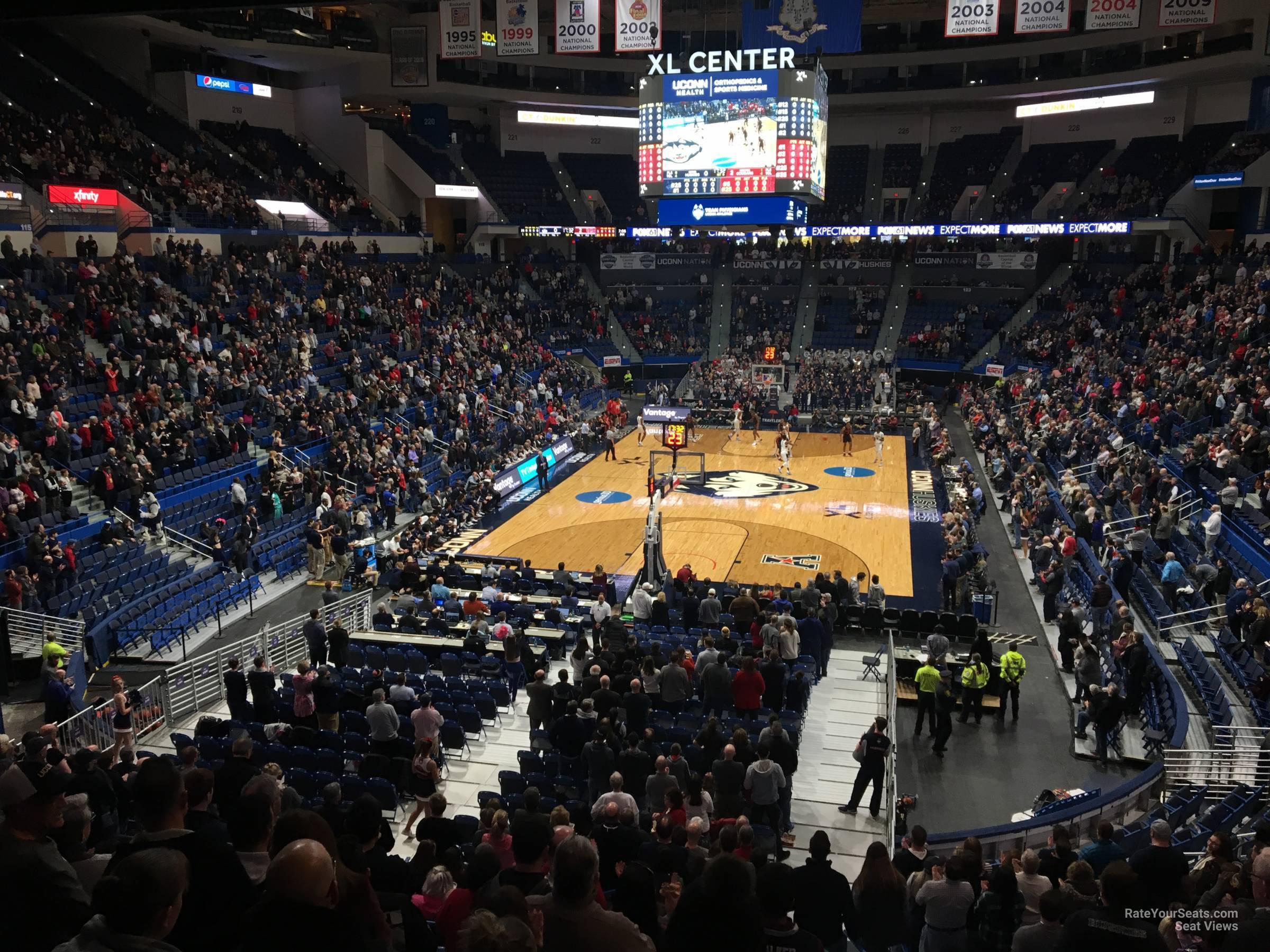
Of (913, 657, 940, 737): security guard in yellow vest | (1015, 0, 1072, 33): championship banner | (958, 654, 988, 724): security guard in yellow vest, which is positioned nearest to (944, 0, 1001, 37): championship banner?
(1015, 0, 1072, 33): championship banner

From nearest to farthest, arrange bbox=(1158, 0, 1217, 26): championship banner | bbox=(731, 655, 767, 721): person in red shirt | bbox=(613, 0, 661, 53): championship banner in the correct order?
1. bbox=(731, 655, 767, 721): person in red shirt
2. bbox=(1158, 0, 1217, 26): championship banner
3. bbox=(613, 0, 661, 53): championship banner

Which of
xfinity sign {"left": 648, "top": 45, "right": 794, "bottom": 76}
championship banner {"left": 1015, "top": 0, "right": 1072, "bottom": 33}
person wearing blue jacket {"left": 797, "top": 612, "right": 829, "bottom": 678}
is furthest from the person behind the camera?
xfinity sign {"left": 648, "top": 45, "right": 794, "bottom": 76}

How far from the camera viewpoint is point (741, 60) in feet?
82.4

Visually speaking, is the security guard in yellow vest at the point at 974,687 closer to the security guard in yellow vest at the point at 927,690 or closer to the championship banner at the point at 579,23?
the security guard in yellow vest at the point at 927,690

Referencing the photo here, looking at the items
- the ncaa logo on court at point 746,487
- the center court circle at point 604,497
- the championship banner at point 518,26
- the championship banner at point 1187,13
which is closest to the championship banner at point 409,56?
the championship banner at point 518,26

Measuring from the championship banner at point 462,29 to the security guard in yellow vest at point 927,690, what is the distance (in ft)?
66.9

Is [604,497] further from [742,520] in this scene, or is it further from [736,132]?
[736,132]

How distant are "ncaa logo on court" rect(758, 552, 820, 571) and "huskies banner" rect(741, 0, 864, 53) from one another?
13209 mm

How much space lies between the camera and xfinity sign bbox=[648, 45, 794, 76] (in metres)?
25.1

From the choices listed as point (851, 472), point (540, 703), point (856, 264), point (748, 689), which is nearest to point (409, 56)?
point (856, 264)

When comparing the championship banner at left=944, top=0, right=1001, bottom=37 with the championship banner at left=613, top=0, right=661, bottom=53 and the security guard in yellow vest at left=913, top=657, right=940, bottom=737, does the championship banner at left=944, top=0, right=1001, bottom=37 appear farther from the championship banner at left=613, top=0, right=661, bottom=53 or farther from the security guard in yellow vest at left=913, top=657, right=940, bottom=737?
the security guard in yellow vest at left=913, top=657, right=940, bottom=737

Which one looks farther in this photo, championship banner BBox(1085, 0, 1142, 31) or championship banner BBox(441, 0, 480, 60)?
championship banner BBox(441, 0, 480, 60)

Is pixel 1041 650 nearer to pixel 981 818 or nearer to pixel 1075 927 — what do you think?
pixel 981 818

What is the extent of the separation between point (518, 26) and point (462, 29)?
1.67 metres
